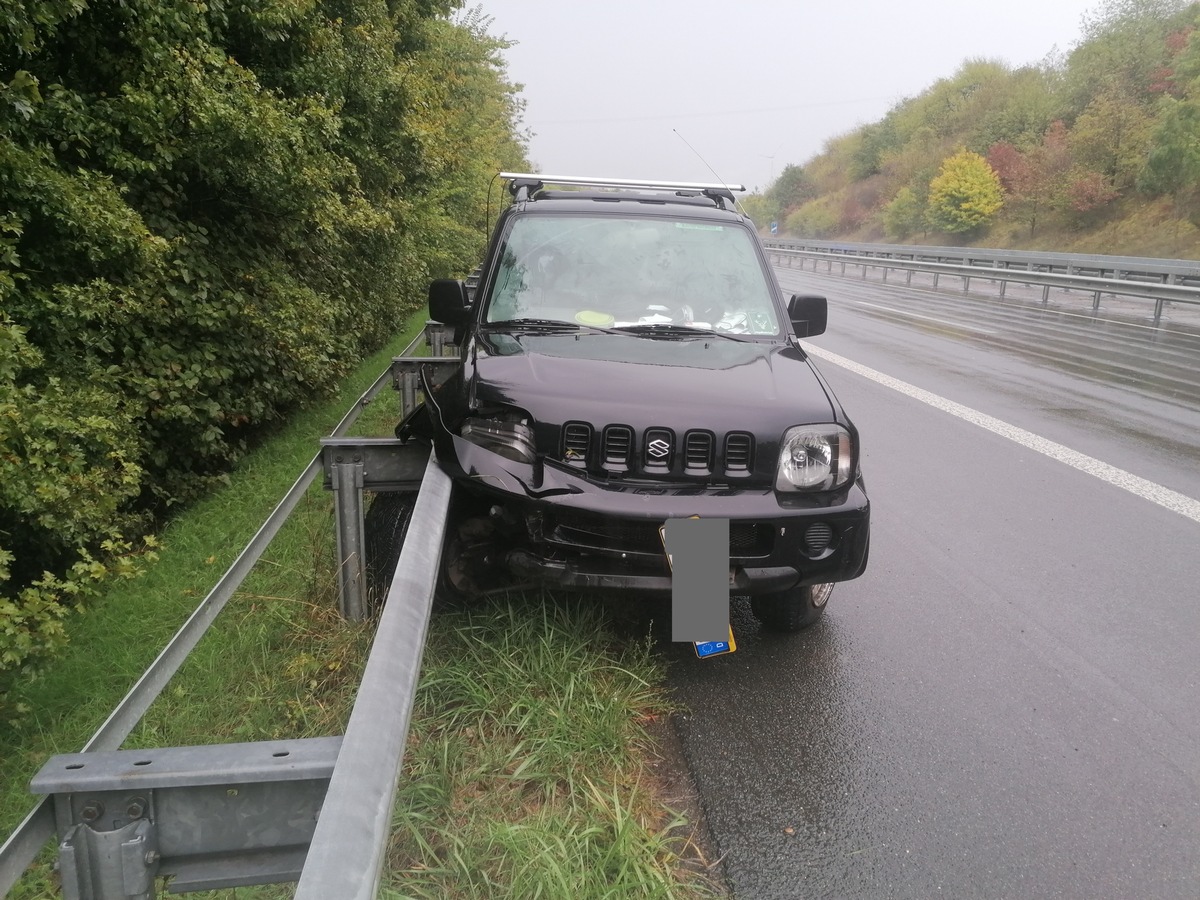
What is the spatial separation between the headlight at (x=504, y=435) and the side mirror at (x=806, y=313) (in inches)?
80.2

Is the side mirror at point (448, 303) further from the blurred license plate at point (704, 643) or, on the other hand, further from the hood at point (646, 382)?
the blurred license plate at point (704, 643)

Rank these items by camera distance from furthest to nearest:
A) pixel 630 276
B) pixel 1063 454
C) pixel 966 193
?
pixel 966 193
pixel 1063 454
pixel 630 276

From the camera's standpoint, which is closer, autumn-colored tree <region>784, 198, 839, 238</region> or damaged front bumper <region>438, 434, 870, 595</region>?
damaged front bumper <region>438, 434, 870, 595</region>

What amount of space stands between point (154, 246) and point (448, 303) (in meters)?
1.56

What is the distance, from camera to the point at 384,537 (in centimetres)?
423

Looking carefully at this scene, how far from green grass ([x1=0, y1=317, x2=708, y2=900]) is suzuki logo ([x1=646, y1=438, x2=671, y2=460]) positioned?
0.93m

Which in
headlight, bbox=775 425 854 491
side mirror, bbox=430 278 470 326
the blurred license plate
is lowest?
the blurred license plate

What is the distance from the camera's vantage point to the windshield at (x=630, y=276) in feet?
15.4

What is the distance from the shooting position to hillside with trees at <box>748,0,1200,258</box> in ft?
144

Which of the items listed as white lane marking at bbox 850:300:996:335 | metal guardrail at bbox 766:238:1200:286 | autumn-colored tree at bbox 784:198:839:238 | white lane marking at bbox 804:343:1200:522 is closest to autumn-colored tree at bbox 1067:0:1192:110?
metal guardrail at bbox 766:238:1200:286

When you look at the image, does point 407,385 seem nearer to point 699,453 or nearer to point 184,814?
point 699,453

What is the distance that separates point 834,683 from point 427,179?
9775mm

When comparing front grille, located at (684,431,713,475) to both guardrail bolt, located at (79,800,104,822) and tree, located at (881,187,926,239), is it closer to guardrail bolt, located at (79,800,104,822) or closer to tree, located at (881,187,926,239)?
guardrail bolt, located at (79,800,104,822)

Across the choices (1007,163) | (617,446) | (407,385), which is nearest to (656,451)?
(617,446)
